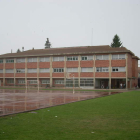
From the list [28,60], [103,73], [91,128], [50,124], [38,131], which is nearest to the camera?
[38,131]

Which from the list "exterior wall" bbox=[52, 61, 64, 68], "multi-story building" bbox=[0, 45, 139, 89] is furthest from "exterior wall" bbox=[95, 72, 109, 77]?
"exterior wall" bbox=[52, 61, 64, 68]

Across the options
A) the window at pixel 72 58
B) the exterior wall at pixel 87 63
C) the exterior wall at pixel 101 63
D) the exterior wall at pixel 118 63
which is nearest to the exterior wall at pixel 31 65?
the window at pixel 72 58

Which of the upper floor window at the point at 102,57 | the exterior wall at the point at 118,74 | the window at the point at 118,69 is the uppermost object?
the upper floor window at the point at 102,57

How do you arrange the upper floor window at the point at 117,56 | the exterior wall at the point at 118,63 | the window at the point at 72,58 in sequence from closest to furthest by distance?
the exterior wall at the point at 118,63 → the upper floor window at the point at 117,56 → the window at the point at 72,58

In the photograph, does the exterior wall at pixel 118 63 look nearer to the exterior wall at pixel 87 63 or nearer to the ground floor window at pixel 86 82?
the exterior wall at pixel 87 63

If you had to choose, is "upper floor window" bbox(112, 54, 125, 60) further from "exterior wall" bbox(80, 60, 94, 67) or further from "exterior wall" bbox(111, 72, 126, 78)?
"exterior wall" bbox(80, 60, 94, 67)

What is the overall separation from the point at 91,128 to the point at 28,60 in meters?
60.2

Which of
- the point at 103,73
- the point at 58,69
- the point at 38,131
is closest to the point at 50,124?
the point at 38,131

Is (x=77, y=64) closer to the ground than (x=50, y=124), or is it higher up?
higher up

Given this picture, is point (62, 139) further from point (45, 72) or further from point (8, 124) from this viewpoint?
point (45, 72)

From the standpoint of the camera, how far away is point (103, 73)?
2267 inches

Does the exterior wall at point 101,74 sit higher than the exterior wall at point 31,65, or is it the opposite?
the exterior wall at point 31,65

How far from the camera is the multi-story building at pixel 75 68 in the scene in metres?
56.8

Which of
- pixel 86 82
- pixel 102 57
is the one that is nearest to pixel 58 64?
pixel 86 82
